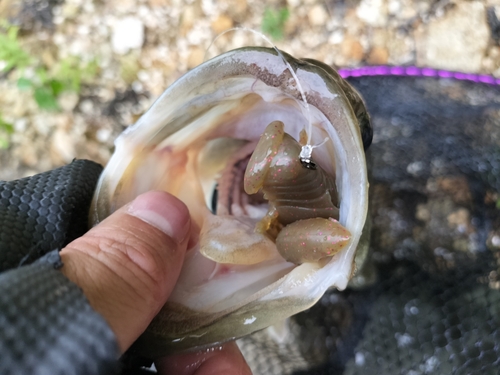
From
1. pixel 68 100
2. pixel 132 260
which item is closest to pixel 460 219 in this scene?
pixel 132 260

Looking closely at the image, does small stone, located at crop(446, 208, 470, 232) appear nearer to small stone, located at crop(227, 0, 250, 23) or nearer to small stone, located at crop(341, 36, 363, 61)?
small stone, located at crop(341, 36, 363, 61)

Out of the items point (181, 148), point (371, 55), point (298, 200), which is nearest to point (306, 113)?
point (298, 200)

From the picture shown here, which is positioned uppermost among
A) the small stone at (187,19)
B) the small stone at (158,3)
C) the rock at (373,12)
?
the small stone at (158,3)

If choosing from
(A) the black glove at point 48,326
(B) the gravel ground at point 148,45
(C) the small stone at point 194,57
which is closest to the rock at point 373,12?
(B) the gravel ground at point 148,45

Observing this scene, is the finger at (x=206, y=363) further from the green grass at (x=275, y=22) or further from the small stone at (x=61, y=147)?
the green grass at (x=275, y=22)

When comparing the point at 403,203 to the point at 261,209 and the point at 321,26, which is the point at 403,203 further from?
the point at 321,26

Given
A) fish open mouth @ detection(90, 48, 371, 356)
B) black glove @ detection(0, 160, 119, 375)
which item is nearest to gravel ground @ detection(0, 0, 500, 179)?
fish open mouth @ detection(90, 48, 371, 356)
